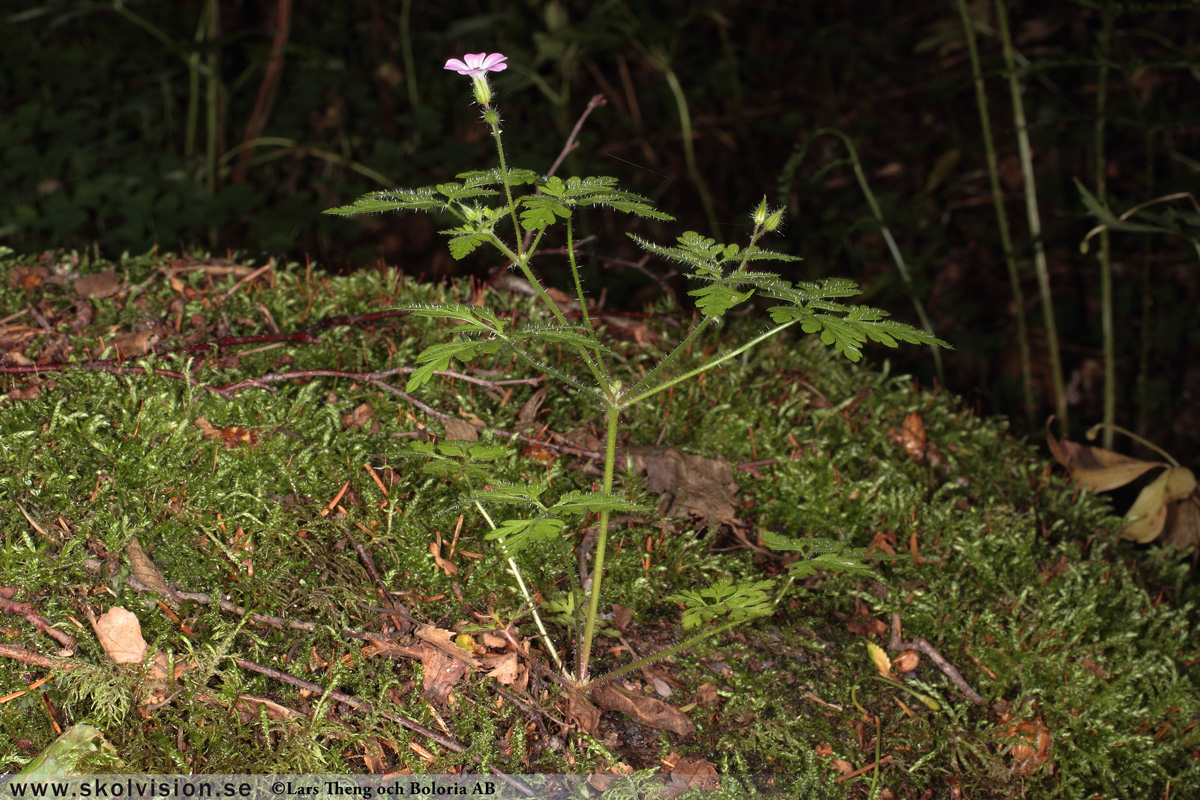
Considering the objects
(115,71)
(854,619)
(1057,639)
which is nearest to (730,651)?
(854,619)

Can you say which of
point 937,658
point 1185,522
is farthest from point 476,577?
point 1185,522

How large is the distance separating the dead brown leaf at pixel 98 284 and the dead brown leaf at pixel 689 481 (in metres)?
1.65

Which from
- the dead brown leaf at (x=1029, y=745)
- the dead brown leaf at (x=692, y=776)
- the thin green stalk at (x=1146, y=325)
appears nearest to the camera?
the dead brown leaf at (x=692, y=776)

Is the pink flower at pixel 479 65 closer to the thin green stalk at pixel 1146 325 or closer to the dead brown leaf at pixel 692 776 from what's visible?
the dead brown leaf at pixel 692 776

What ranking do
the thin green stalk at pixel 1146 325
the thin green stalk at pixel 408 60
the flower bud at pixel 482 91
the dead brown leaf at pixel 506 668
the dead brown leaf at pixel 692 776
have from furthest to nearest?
the thin green stalk at pixel 408 60
the thin green stalk at pixel 1146 325
the dead brown leaf at pixel 506 668
the dead brown leaf at pixel 692 776
the flower bud at pixel 482 91

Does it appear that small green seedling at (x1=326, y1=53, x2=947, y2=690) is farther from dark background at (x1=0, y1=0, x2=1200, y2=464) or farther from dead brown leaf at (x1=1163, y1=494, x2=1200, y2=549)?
dark background at (x1=0, y1=0, x2=1200, y2=464)

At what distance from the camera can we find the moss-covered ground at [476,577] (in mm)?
1666

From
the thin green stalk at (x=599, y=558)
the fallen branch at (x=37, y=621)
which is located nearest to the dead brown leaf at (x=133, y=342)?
the fallen branch at (x=37, y=621)

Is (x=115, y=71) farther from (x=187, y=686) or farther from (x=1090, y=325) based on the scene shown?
(x=1090, y=325)

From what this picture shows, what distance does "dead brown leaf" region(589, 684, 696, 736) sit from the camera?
70.8 inches

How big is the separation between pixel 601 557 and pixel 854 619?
2.75 ft

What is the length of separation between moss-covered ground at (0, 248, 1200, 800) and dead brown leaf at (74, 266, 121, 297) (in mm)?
36

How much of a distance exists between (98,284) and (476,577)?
161 centimetres

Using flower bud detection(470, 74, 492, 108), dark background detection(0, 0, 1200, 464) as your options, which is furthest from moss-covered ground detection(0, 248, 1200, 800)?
dark background detection(0, 0, 1200, 464)
